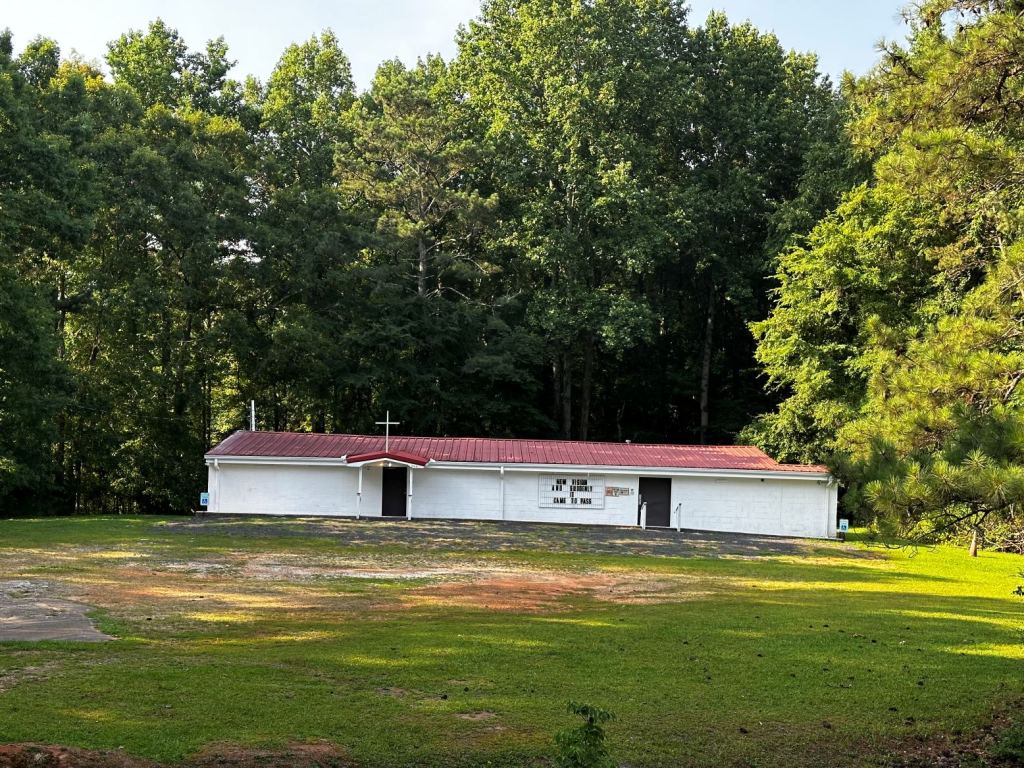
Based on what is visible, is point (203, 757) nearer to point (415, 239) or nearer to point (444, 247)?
point (415, 239)

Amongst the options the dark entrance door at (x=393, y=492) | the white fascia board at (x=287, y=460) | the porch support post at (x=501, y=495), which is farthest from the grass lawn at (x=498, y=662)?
the dark entrance door at (x=393, y=492)

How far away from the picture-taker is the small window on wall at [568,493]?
29.9m

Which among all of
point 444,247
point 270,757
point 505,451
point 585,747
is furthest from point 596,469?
point 585,747

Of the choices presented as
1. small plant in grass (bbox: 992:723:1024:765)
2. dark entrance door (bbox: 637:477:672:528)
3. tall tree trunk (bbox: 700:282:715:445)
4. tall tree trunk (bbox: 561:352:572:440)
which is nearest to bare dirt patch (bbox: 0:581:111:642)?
small plant in grass (bbox: 992:723:1024:765)

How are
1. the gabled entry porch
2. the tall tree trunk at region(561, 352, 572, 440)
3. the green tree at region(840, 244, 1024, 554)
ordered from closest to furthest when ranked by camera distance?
the green tree at region(840, 244, 1024, 554) → the gabled entry porch → the tall tree trunk at region(561, 352, 572, 440)

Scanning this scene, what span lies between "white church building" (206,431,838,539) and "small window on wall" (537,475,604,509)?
33mm

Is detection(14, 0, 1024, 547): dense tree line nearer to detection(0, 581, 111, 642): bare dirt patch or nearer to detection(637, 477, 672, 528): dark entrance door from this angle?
detection(637, 477, 672, 528): dark entrance door

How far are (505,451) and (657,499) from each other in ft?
17.7

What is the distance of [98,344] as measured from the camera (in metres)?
37.3

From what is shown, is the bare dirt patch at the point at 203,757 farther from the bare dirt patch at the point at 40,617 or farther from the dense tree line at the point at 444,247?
the dense tree line at the point at 444,247

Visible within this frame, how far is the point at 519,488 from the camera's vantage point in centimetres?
3000

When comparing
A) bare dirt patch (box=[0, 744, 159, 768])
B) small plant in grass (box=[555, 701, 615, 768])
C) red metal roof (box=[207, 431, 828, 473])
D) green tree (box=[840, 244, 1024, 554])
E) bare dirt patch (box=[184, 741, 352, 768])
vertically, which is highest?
green tree (box=[840, 244, 1024, 554])

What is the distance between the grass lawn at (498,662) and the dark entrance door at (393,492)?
460 inches

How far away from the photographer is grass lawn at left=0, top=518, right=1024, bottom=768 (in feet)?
23.2
